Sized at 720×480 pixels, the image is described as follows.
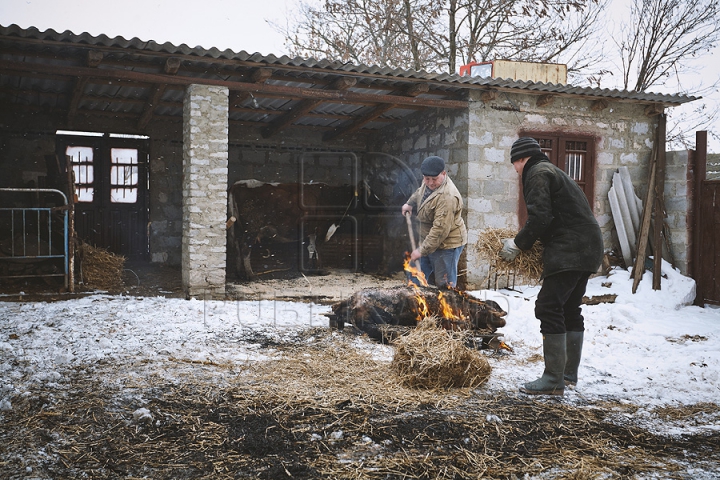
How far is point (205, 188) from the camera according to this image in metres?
8.02

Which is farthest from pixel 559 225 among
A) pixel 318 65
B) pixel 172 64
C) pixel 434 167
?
pixel 172 64

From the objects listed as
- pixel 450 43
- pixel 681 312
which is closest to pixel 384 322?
pixel 681 312

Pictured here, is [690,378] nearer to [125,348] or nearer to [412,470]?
[412,470]

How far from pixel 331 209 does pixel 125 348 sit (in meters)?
6.58

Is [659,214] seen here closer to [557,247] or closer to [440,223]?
[440,223]

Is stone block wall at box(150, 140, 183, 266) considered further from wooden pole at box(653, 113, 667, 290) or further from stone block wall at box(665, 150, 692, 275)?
stone block wall at box(665, 150, 692, 275)

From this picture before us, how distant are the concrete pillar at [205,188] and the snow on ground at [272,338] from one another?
617 millimetres

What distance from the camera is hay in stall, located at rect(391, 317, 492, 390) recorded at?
4.29 meters

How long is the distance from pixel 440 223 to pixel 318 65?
10.2 feet

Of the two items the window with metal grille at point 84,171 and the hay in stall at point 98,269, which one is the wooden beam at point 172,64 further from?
the window with metal grille at point 84,171

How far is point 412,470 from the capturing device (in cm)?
292

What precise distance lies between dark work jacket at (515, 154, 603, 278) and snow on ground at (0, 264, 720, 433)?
102 centimetres

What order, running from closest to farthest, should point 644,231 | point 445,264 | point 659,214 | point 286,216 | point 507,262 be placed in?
point 507,262
point 445,264
point 659,214
point 644,231
point 286,216

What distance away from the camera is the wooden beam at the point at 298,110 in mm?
8273
